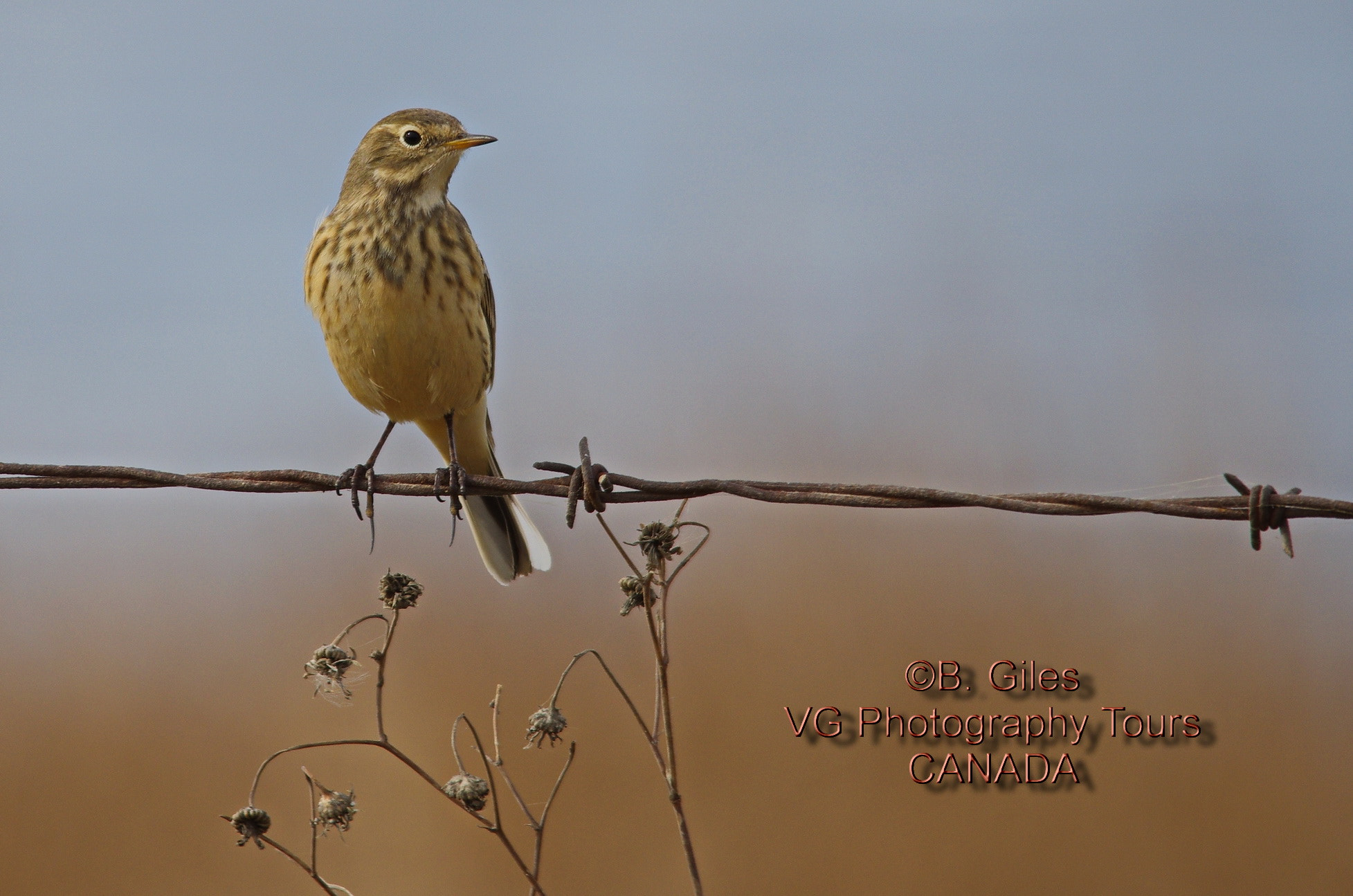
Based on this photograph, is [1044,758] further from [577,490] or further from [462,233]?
[462,233]

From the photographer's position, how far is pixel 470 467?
20.6 feet

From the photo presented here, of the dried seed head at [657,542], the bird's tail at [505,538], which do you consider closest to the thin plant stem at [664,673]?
the dried seed head at [657,542]

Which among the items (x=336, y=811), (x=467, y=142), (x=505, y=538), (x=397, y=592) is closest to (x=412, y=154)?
(x=467, y=142)

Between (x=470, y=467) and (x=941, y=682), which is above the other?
(x=470, y=467)

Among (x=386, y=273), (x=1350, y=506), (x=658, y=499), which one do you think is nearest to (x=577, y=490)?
(x=658, y=499)

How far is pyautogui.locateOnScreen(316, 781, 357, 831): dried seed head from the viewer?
136 inches

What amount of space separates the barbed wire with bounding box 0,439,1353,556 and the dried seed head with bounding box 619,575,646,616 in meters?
0.36

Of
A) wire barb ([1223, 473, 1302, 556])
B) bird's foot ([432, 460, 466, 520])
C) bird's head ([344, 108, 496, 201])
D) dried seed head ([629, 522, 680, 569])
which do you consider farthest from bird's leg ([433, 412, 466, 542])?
wire barb ([1223, 473, 1302, 556])

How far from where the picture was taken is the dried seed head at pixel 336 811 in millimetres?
3447

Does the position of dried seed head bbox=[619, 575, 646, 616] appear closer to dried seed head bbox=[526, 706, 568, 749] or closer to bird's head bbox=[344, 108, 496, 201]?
dried seed head bbox=[526, 706, 568, 749]

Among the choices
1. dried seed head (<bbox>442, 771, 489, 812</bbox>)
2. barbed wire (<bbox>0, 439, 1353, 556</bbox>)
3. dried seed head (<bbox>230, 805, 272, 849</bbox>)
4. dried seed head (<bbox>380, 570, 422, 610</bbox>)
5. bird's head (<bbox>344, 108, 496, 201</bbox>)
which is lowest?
dried seed head (<bbox>230, 805, 272, 849</bbox>)

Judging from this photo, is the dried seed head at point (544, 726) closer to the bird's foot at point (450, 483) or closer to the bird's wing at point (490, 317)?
the bird's foot at point (450, 483)

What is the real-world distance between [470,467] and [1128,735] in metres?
3.58

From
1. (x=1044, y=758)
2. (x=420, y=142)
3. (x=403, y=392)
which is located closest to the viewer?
(x=1044, y=758)
